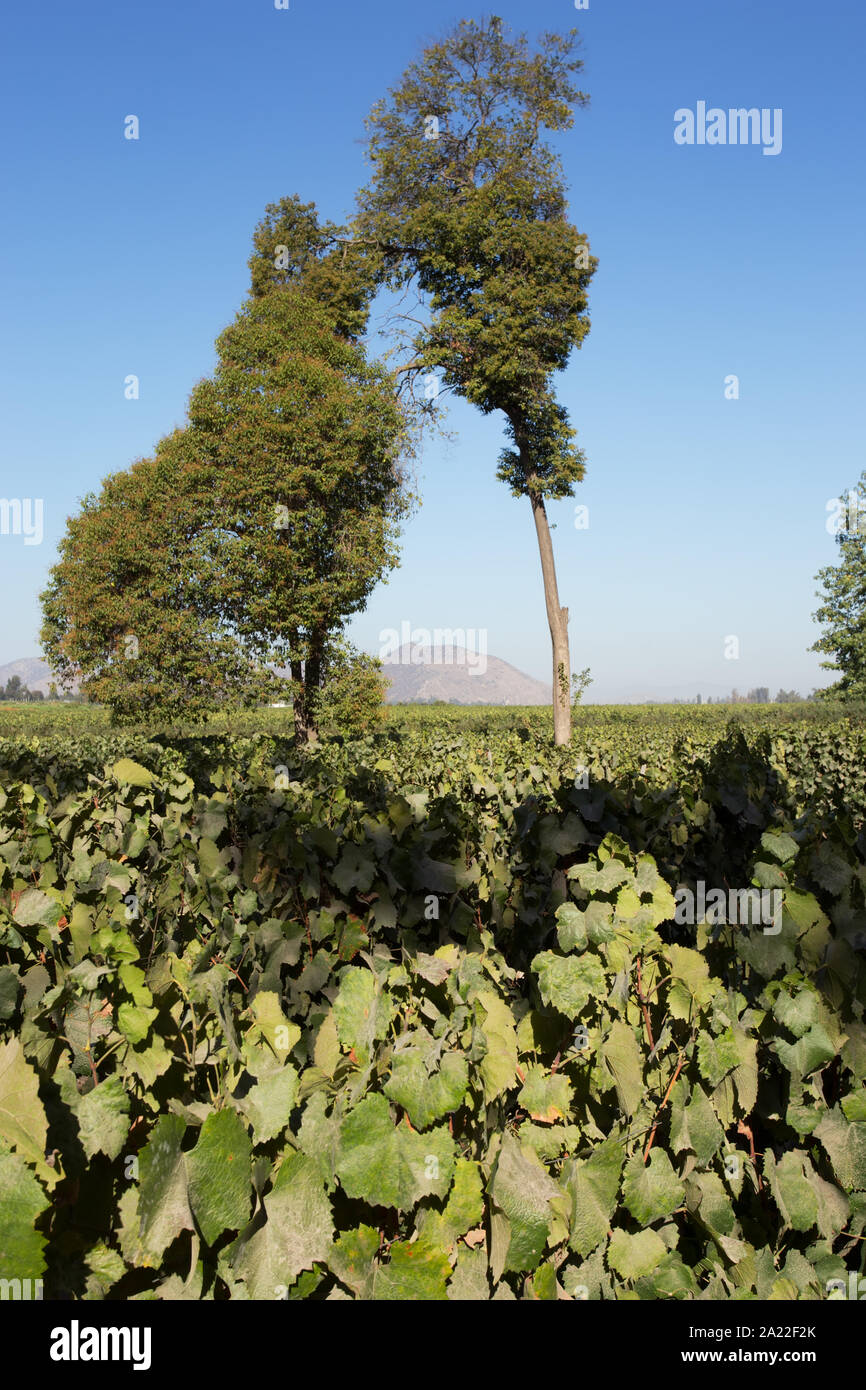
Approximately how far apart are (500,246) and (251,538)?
35.8ft

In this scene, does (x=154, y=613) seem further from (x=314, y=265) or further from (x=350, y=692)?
(x=314, y=265)

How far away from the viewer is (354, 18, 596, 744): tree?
80.2ft

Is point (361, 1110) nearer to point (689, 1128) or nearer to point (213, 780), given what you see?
point (689, 1128)

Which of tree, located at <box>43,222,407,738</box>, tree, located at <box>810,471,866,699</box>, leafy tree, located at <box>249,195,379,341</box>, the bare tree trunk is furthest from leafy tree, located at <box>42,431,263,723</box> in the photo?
tree, located at <box>810,471,866,699</box>

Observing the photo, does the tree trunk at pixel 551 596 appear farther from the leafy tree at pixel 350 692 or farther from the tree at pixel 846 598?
the tree at pixel 846 598

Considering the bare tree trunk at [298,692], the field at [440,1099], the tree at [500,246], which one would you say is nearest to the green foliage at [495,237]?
the tree at [500,246]

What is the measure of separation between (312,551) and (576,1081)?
22739 millimetres

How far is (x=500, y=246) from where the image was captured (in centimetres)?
2434

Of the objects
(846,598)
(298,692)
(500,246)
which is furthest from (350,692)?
(846,598)

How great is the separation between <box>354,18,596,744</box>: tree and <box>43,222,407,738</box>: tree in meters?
3.21

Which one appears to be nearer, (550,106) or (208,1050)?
(208,1050)

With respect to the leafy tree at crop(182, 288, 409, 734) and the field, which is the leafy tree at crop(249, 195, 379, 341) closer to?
the leafy tree at crop(182, 288, 409, 734)
